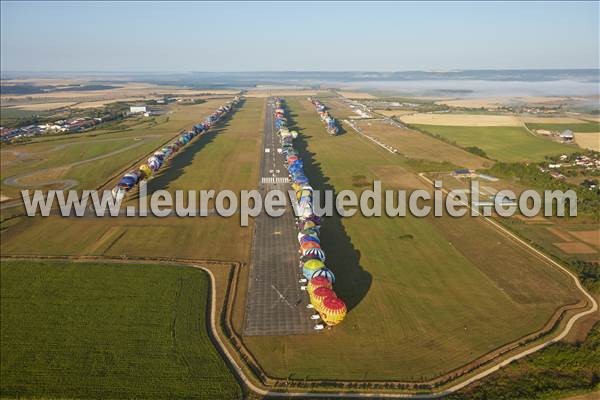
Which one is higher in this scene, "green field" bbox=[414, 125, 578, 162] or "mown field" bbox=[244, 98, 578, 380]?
"green field" bbox=[414, 125, 578, 162]

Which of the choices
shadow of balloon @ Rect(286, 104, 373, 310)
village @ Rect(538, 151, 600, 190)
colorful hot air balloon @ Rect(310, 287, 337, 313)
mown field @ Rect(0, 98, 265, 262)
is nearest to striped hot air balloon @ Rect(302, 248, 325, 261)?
shadow of balloon @ Rect(286, 104, 373, 310)

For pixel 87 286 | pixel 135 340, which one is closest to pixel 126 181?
pixel 87 286

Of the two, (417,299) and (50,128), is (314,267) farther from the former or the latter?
(50,128)

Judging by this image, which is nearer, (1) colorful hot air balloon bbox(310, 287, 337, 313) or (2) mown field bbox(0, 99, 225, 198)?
(1) colorful hot air balloon bbox(310, 287, 337, 313)

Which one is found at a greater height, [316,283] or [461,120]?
[461,120]

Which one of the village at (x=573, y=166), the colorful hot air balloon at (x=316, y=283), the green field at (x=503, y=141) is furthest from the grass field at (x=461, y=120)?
the colorful hot air balloon at (x=316, y=283)

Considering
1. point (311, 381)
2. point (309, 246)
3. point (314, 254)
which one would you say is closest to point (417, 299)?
point (314, 254)

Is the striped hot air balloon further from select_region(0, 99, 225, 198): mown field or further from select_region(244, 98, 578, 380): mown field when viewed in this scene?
select_region(0, 99, 225, 198): mown field
